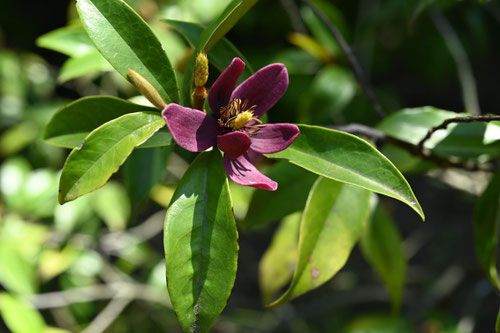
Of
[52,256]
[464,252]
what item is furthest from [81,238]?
[464,252]

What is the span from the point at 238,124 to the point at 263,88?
0.08 metres

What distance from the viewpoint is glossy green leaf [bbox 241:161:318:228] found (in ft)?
2.92

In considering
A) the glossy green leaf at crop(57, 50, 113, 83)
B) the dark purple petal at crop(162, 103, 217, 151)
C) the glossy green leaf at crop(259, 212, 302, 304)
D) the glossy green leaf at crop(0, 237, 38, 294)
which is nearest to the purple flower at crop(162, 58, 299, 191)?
the dark purple petal at crop(162, 103, 217, 151)

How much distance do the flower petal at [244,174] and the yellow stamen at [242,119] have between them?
5 centimetres

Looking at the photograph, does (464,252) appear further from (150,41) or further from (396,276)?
(150,41)

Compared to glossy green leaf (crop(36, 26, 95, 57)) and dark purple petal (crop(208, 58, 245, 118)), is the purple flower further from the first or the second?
glossy green leaf (crop(36, 26, 95, 57))

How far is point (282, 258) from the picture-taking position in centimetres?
120

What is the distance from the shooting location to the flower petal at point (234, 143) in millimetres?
595

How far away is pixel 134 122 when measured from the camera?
604mm

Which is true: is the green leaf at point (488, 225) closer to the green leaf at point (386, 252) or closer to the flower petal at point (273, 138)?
the green leaf at point (386, 252)

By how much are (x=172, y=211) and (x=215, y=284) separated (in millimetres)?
110

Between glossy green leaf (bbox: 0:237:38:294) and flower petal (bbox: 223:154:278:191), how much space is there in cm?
119

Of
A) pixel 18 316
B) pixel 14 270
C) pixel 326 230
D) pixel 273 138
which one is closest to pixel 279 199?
pixel 326 230

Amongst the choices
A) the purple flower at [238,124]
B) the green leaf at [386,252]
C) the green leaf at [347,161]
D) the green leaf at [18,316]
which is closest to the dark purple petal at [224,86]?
the purple flower at [238,124]
